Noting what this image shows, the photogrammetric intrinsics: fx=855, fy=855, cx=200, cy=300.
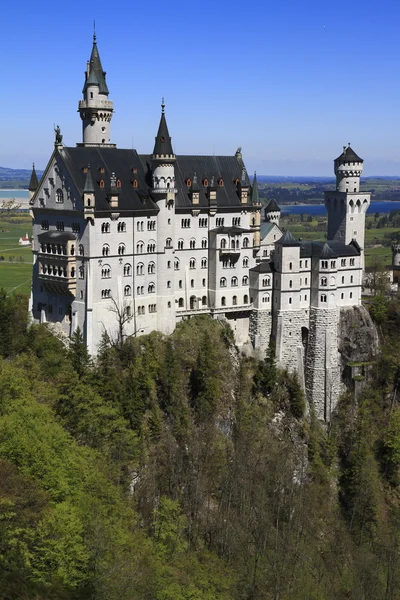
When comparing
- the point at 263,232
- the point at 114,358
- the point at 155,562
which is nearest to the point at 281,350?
the point at 263,232

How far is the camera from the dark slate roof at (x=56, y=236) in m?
89.7

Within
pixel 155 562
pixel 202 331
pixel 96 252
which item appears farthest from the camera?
pixel 202 331

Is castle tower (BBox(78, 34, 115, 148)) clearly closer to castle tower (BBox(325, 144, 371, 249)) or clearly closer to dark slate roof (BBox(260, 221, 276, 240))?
dark slate roof (BBox(260, 221, 276, 240))

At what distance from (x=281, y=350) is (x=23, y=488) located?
5181cm

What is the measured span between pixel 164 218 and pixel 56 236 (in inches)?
491

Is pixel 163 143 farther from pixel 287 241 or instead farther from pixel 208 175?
pixel 287 241

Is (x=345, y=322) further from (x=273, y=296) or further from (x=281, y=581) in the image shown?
(x=281, y=581)

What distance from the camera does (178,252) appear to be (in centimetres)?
9862

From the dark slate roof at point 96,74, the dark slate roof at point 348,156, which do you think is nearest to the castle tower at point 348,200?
the dark slate roof at point 348,156

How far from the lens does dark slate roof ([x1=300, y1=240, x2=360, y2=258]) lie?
340ft

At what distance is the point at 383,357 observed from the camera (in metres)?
111

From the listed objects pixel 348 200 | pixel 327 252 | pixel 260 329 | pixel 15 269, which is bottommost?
pixel 260 329

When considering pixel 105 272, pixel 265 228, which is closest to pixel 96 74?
pixel 105 272

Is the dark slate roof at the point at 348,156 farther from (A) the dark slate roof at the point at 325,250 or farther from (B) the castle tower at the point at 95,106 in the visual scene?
(B) the castle tower at the point at 95,106
